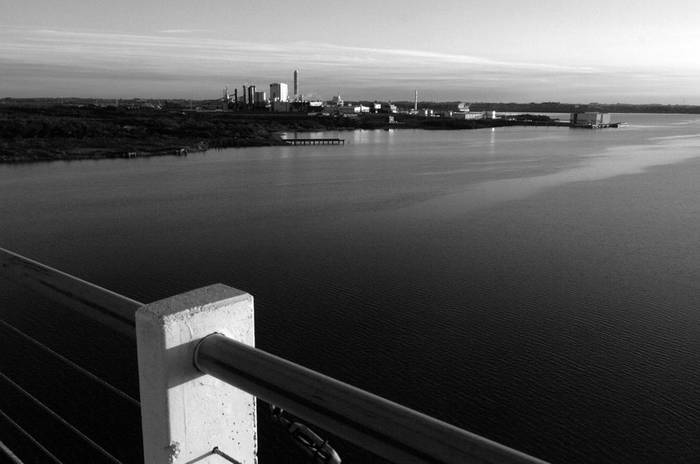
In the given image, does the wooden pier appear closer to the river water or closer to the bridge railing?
the river water

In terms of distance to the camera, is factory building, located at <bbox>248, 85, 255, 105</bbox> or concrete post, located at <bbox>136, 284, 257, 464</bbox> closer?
concrete post, located at <bbox>136, 284, 257, 464</bbox>

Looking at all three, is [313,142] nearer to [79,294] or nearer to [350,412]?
[79,294]

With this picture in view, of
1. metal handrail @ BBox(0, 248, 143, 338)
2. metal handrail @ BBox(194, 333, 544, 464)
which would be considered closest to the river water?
metal handrail @ BBox(0, 248, 143, 338)

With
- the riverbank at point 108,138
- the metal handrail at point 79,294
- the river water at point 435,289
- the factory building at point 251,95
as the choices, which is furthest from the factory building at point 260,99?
the metal handrail at point 79,294

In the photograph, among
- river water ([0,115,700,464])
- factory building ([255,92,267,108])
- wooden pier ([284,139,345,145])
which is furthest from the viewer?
factory building ([255,92,267,108])

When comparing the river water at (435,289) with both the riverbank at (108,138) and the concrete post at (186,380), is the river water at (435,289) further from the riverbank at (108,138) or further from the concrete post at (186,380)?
the riverbank at (108,138)

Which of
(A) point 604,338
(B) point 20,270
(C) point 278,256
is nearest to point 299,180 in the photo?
(C) point 278,256
